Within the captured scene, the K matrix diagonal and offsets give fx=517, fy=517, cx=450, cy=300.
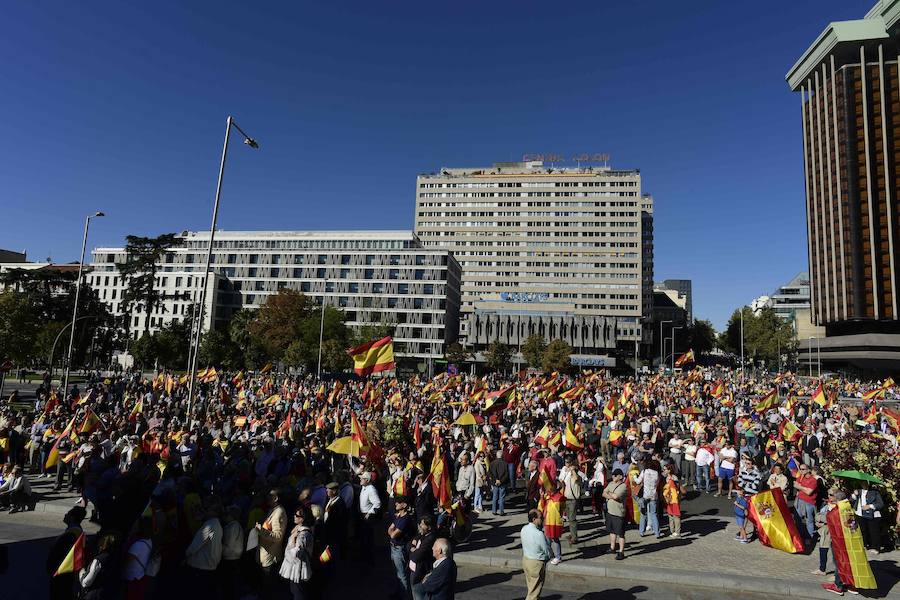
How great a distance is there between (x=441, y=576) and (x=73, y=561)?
431cm

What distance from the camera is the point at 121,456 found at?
13016 mm

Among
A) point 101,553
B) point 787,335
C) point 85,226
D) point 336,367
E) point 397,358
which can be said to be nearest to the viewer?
point 101,553

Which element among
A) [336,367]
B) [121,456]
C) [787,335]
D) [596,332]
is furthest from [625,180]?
[121,456]

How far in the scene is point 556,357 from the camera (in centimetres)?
7575

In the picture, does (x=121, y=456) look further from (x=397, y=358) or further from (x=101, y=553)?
(x=397, y=358)

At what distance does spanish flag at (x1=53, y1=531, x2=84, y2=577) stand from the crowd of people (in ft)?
0.25

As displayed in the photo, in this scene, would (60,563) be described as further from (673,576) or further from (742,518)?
(742,518)

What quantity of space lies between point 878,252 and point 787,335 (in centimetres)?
2098

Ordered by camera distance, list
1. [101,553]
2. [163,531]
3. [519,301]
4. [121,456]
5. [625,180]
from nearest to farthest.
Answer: [101,553]
[163,531]
[121,456]
[519,301]
[625,180]

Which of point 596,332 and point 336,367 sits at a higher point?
point 596,332

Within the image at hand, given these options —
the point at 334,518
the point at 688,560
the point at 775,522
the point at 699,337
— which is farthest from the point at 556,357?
the point at 699,337

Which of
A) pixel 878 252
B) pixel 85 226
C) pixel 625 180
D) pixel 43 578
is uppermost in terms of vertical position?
pixel 625 180

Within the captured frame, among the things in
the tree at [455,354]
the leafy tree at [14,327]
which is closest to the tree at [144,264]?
the leafy tree at [14,327]

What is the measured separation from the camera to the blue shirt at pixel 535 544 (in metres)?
7.17
